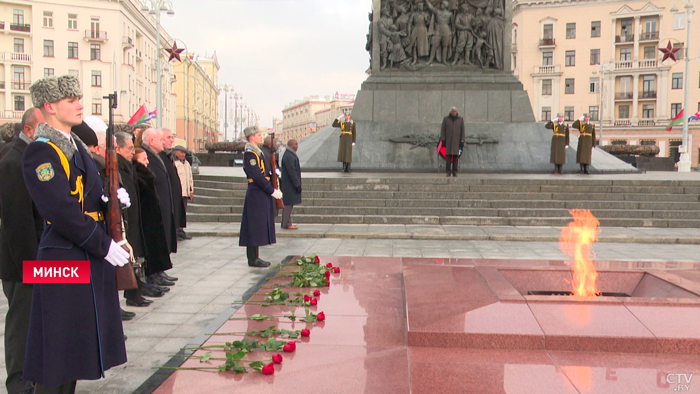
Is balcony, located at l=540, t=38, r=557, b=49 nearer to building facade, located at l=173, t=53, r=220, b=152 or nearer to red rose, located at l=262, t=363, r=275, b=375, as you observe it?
building facade, located at l=173, t=53, r=220, b=152

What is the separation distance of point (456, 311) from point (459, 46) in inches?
638

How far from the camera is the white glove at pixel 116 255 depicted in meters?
2.95

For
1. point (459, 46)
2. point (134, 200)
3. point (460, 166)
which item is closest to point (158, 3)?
point (459, 46)

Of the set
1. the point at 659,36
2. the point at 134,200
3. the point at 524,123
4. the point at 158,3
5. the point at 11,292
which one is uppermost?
the point at 659,36

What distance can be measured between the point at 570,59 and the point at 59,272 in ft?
206

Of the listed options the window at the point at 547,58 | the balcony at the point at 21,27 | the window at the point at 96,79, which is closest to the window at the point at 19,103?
the balcony at the point at 21,27

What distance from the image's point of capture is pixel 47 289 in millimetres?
2852

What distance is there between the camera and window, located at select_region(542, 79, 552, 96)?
59.6 meters

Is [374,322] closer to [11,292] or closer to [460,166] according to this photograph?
[11,292]

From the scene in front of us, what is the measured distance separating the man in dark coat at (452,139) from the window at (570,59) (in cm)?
4870

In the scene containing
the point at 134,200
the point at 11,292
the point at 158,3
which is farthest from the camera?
the point at 158,3

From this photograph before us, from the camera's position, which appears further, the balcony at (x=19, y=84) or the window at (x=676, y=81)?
the window at (x=676, y=81)

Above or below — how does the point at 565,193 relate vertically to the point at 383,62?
→ below

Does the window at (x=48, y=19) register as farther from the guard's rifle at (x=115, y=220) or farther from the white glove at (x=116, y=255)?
the white glove at (x=116, y=255)
